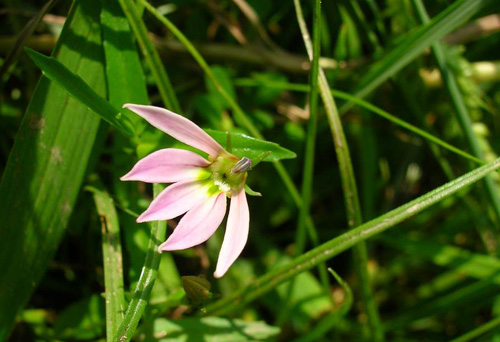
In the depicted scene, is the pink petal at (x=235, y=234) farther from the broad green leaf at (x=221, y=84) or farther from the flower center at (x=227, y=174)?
the broad green leaf at (x=221, y=84)

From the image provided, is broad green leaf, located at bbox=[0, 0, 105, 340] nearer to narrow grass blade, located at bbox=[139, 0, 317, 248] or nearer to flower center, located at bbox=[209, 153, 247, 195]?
narrow grass blade, located at bbox=[139, 0, 317, 248]

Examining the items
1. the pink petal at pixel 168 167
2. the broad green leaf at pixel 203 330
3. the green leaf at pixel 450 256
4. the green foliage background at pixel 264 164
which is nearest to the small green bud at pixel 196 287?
the green foliage background at pixel 264 164

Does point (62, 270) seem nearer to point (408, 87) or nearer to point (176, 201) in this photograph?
point (176, 201)

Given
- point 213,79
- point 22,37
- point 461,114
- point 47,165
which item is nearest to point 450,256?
point 461,114

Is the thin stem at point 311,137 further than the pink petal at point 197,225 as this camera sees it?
Yes

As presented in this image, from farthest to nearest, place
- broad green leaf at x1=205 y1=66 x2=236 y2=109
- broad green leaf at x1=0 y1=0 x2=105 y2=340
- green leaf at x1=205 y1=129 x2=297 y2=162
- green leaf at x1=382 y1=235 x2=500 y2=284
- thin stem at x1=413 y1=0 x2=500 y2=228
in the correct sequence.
Answer: green leaf at x1=382 y1=235 x2=500 y2=284
broad green leaf at x1=205 y1=66 x2=236 y2=109
thin stem at x1=413 y1=0 x2=500 y2=228
broad green leaf at x1=0 y1=0 x2=105 y2=340
green leaf at x1=205 y1=129 x2=297 y2=162

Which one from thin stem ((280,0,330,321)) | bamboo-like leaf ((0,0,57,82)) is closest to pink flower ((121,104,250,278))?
thin stem ((280,0,330,321))

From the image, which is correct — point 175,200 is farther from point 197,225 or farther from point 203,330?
point 203,330
